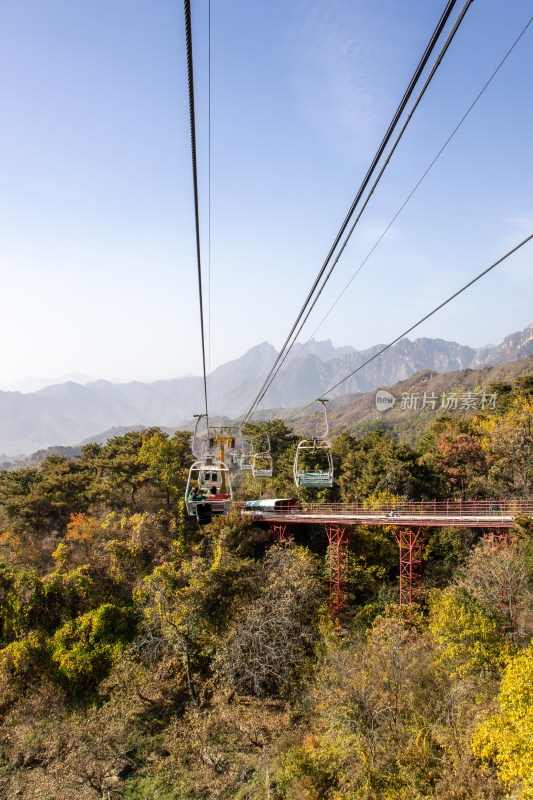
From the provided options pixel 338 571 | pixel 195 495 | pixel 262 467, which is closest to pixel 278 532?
pixel 262 467

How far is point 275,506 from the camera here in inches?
1235

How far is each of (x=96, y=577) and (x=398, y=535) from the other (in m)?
18.9

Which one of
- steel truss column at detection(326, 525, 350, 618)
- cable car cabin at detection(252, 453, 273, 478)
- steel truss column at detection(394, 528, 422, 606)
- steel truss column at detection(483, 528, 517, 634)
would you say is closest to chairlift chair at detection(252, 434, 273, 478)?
cable car cabin at detection(252, 453, 273, 478)

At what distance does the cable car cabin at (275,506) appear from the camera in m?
31.4

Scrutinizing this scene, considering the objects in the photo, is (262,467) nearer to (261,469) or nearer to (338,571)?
(261,469)

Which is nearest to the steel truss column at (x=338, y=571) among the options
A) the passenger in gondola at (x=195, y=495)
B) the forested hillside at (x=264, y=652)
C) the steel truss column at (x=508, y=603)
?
the forested hillside at (x=264, y=652)

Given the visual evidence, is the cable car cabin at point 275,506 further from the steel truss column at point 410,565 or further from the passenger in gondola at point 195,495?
the passenger in gondola at point 195,495

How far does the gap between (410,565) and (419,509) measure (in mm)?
6754

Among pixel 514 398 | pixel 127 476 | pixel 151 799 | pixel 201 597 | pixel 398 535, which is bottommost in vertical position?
pixel 151 799

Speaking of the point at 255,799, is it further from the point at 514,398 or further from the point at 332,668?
the point at 514,398

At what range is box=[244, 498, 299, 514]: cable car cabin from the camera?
31.4 m

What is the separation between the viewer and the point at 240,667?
22891 millimetres

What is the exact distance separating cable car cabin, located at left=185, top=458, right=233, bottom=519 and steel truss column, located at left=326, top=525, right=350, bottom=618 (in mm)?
11210

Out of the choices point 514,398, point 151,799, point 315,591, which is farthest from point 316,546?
point 514,398
